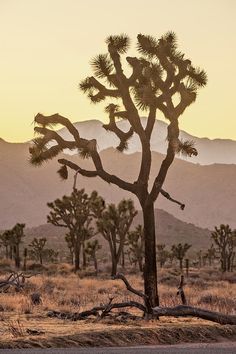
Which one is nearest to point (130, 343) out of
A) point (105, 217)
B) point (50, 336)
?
point (50, 336)

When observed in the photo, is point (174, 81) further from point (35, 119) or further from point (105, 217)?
point (105, 217)

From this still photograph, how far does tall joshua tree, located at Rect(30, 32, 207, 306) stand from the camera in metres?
15.9

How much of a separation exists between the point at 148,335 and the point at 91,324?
2406mm

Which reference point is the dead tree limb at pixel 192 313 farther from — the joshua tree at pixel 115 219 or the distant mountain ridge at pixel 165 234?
the distant mountain ridge at pixel 165 234

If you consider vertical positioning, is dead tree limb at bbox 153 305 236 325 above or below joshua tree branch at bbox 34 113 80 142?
below

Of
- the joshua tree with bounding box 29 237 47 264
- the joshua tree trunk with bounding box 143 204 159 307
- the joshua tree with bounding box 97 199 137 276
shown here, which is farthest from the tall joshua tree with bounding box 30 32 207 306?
the joshua tree with bounding box 29 237 47 264

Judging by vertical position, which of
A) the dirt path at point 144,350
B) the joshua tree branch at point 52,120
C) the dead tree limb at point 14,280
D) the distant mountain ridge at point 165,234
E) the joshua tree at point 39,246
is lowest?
the dirt path at point 144,350

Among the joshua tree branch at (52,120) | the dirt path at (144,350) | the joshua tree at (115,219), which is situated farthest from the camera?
the joshua tree at (115,219)

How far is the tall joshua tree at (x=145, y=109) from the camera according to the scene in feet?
52.2

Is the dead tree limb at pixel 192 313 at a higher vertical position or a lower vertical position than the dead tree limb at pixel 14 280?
lower

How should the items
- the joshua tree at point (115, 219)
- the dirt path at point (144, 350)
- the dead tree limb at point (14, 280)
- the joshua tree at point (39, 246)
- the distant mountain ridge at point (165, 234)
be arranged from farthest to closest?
the distant mountain ridge at point (165, 234), the joshua tree at point (39, 246), the joshua tree at point (115, 219), the dead tree limb at point (14, 280), the dirt path at point (144, 350)

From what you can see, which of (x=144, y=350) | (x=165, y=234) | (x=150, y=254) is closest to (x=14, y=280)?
(x=150, y=254)

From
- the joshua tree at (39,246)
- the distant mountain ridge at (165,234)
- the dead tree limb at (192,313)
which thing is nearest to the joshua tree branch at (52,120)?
the dead tree limb at (192,313)

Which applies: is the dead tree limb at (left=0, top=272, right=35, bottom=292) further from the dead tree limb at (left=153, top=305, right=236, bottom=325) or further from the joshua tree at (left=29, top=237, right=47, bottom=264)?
the joshua tree at (left=29, top=237, right=47, bottom=264)
